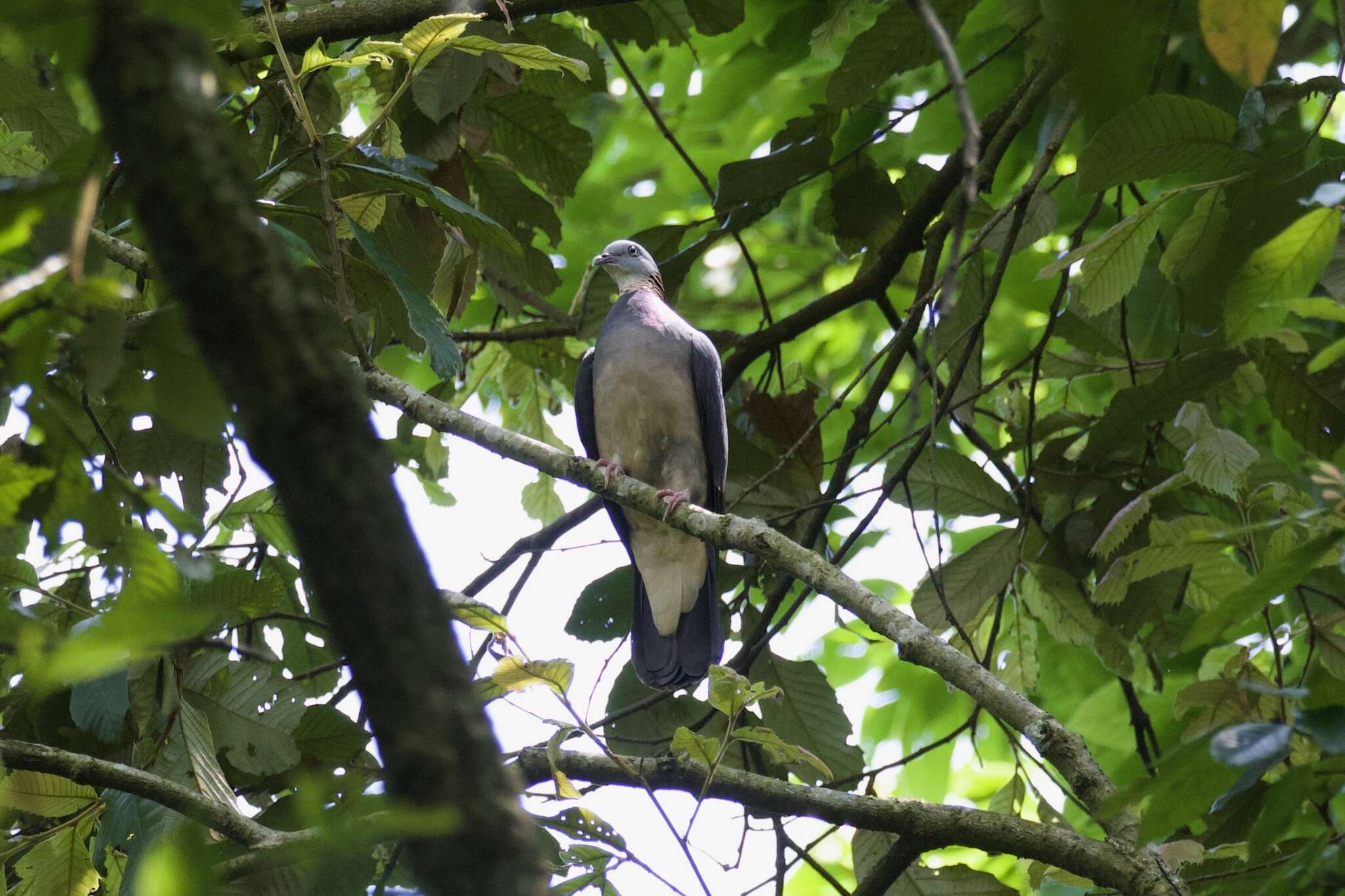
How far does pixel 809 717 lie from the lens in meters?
3.69

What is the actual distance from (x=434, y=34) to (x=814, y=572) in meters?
1.53

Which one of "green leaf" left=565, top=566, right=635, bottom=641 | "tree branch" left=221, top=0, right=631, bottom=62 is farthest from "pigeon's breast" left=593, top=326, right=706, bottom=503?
"tree branch" left=221, top=0, right=631, bottom=62

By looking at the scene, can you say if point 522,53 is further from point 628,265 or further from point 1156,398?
point 628,265

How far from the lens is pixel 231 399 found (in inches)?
30.9

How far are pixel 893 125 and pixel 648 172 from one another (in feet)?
7.70

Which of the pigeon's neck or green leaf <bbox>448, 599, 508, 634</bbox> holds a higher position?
the pigeon's neck

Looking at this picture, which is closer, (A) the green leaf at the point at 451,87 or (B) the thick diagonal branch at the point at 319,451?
(B) the thick diagonal branch at the point at 319,451

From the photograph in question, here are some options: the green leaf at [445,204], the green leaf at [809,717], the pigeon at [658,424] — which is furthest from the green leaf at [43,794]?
the pigeon at [658,424]

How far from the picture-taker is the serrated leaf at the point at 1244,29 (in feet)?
4.49

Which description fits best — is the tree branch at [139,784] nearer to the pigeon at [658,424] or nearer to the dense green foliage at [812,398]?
the dense green foliage at [812,398]

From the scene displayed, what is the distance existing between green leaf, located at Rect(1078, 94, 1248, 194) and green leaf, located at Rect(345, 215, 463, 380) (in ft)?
5.18

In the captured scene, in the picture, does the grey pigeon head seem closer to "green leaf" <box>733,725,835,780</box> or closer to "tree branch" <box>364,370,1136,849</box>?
"tree branch" <box>364,370,1136,849</box>

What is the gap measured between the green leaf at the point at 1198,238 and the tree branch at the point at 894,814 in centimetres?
148

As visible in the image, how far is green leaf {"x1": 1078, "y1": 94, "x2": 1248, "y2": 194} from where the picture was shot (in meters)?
2.69
